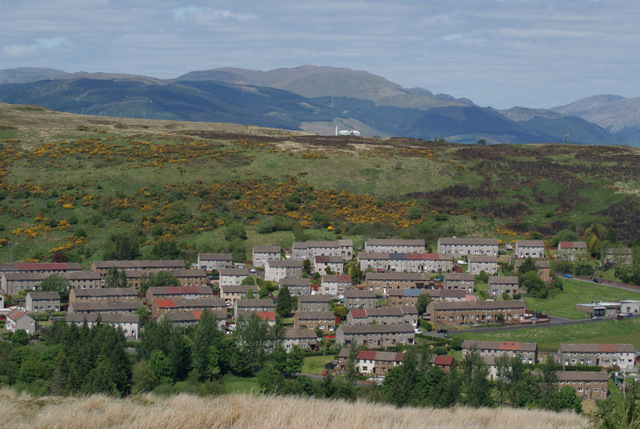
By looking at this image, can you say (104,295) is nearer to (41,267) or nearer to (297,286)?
(41,267)

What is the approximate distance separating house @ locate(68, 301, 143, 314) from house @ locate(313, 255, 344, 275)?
18.1 metres

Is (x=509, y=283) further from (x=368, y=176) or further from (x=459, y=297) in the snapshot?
(x=368, y=176)

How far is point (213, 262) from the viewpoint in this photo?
6969 cm

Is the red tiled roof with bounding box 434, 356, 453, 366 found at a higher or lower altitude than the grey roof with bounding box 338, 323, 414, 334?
lower

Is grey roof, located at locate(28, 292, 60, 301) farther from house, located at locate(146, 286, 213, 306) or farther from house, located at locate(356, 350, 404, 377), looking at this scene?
house, located at locate(356, 350, 404, 377)

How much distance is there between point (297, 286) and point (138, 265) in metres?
14.2

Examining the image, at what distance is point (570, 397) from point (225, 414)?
30.1 m

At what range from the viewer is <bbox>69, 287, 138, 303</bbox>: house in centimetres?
5894

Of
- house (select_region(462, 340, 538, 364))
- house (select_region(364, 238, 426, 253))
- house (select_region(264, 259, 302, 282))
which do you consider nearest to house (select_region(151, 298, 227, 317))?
house (select_region(264, 259, 302, 282))

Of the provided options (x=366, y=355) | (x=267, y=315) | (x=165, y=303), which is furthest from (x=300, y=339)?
(x=165, y=303)

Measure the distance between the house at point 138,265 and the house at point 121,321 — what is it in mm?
12093

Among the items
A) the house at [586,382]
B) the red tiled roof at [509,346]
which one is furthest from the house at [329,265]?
the house at [586,382]

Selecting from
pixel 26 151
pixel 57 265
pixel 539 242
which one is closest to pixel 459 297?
pixel 539 242

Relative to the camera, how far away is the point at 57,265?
6600 cm
